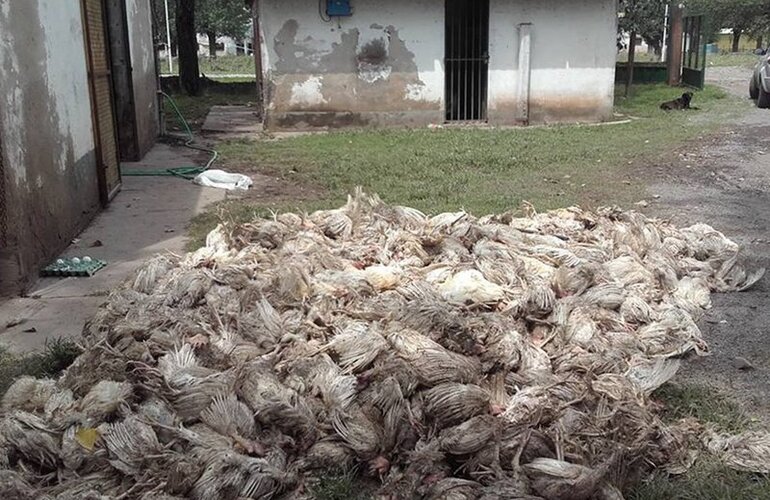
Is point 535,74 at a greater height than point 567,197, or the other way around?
point 535,74

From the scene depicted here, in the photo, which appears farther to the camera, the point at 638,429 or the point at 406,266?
the point at 406,266

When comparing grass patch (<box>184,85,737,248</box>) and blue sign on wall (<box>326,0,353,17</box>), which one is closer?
grass patch (<box>184,85,737,248</box>)

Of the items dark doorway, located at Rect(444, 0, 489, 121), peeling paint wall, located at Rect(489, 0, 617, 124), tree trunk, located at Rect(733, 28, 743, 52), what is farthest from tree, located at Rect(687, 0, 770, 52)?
dark doorway, located at Rect(444, 0, 489, 121)

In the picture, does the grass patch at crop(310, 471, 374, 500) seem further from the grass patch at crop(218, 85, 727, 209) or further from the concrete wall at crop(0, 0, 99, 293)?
the grass patch at crop(218, 85, 727, 209)

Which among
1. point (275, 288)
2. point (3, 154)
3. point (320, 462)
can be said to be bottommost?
point (320, 462)

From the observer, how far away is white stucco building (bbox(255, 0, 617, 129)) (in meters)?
14.1

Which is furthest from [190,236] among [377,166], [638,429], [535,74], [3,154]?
[535,74]

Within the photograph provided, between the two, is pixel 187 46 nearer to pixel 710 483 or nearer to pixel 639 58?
pixel 710 483

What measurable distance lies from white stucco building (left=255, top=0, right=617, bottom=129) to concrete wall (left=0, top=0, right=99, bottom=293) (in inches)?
264

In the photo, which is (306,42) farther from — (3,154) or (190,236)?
(3,154)

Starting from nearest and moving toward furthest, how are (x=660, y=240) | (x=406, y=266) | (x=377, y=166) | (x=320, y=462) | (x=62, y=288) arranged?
1. (x=320, y=462)
2. (x=406, y=266)
3. (x=62, y=288)
4. (x=660, y=240)
5. (x=377, y=166)

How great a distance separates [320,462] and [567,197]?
5.83 metres

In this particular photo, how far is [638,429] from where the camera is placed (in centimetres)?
324

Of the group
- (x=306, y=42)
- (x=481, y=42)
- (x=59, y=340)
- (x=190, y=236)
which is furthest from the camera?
(x=481, y=42)
